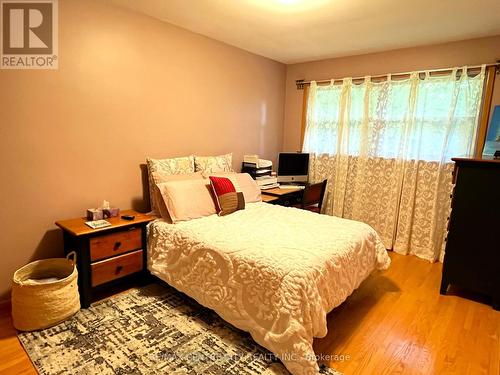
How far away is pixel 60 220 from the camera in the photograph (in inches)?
92.7

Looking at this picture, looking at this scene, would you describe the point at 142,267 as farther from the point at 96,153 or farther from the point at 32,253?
the point at 96,153

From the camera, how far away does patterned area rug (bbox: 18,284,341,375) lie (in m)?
1.67

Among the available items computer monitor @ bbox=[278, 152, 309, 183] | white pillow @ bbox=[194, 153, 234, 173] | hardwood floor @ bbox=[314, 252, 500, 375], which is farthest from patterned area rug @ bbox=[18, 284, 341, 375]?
computer monitor @ bbox=[278, 152, 309, 183]

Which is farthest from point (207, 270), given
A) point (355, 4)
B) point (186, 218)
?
point (355, 4)

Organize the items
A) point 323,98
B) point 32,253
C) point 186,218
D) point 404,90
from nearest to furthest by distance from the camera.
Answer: point 32,253 < point 186,218 < point 404,90 < point 323,98

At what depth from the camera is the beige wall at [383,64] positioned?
2959 millimetres

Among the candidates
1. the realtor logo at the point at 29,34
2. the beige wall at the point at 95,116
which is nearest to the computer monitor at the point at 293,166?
the beige wall at the point at 95,116

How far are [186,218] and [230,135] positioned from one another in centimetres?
154

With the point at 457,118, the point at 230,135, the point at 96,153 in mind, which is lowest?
the point at 96,153

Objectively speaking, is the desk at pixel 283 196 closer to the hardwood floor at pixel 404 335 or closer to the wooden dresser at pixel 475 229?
the hardwood floor at pixel 404 335

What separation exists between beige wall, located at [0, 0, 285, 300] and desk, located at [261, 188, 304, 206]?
2.93 ft

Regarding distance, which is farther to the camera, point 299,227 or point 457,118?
point 457,118

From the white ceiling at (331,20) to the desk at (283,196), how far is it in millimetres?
1719

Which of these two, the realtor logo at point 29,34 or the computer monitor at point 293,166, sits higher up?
the realtor logo at point 29,34
